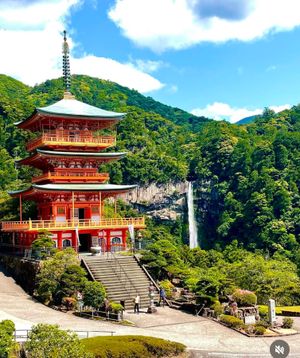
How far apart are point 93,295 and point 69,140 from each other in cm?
1617

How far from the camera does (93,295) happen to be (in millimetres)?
26078

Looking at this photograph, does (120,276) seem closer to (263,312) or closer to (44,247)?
(44,247)

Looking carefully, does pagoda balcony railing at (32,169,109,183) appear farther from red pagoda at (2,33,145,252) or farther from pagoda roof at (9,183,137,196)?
pagoda roof at (9,183,137,196)

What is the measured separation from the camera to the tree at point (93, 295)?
2609 cm

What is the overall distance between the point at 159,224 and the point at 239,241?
1301 cm

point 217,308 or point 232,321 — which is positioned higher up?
point 217,308

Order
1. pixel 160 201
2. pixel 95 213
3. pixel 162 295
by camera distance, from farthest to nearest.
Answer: pixel 160 201
pixel 95 213
pixel 162 295

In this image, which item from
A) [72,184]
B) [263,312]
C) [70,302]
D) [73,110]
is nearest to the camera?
[263,312]

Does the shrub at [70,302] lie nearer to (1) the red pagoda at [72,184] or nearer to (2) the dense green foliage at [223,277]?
(2) the dense green foliage at [223,277]

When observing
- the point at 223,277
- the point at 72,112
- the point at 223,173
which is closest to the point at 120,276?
the point at 223,277

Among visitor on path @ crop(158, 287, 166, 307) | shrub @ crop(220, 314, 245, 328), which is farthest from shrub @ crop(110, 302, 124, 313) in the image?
shrub @ crop(220, 314, 245, 328)

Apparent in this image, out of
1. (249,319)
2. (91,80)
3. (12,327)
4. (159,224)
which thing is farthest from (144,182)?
(91,80)

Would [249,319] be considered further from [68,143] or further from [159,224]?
[159,224]

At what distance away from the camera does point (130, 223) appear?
3778 cm
